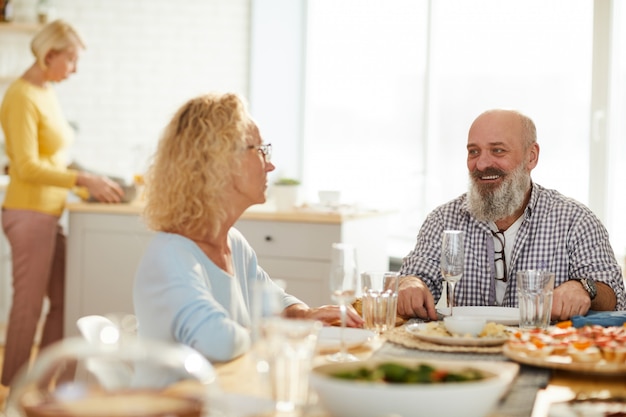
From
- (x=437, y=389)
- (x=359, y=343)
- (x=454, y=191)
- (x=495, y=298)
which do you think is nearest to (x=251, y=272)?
(x=359, y=343)

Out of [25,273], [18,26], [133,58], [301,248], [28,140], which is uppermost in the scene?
[18,26]

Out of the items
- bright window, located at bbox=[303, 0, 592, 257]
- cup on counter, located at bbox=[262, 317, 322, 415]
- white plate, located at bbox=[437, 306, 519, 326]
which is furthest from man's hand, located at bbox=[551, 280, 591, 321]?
bright window, located at bbox=[303, 0, 592, 257]

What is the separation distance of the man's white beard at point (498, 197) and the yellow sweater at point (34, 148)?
2100 millimetres

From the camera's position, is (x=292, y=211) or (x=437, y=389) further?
(x=292, y=211)

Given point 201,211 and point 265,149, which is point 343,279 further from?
point 265,149

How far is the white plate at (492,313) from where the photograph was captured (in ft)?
7.27

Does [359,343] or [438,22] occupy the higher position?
[438,22]

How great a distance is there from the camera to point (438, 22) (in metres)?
5.84

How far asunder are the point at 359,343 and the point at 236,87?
4551 mm

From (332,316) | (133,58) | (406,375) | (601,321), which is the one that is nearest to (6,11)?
(133,58)

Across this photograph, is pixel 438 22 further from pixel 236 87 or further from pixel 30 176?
pixel 30 176

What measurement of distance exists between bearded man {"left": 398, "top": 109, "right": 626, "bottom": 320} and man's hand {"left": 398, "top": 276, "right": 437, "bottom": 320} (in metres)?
0.34

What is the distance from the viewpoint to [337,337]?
1.96m

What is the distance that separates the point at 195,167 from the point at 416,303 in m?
0.64
